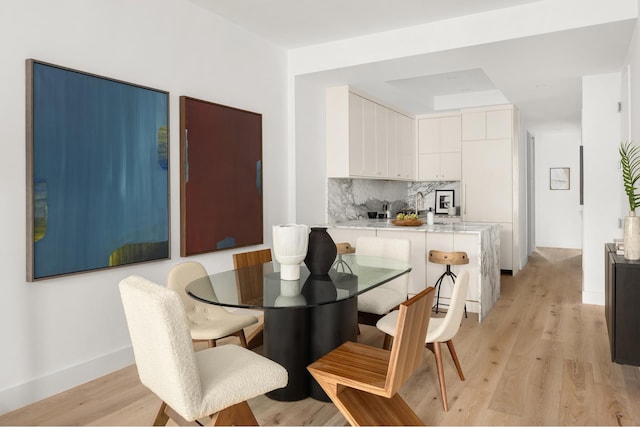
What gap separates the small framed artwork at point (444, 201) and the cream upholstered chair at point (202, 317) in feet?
17.2

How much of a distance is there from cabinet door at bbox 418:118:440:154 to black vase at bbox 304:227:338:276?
4.99 metres

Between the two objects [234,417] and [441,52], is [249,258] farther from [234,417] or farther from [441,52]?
[441,52]

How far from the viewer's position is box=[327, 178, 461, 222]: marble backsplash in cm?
584

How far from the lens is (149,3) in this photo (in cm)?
347

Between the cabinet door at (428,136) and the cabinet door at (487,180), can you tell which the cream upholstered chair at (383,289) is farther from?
the cabinet door at (428,136)

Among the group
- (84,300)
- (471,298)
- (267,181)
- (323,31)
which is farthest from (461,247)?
(84,300)

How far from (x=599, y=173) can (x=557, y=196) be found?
522cm

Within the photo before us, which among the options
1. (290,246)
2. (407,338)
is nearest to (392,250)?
(290,246)

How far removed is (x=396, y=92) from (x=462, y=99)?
1570mm

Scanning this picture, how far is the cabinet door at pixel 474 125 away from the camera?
6.93 m

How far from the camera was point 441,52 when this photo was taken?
4.23m

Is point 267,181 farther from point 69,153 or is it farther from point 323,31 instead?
point 69,153

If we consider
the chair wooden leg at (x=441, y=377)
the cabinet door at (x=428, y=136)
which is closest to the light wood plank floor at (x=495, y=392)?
the chair wooden leg at (x=441, y=377)

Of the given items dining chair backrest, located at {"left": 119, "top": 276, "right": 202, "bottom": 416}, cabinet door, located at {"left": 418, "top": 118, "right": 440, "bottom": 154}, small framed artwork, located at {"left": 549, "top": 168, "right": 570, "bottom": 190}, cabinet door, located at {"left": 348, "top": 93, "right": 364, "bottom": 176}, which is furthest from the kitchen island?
small framed artwork, located at {"left": 549, "top": 168, "right": 570, "bottom": 190}
